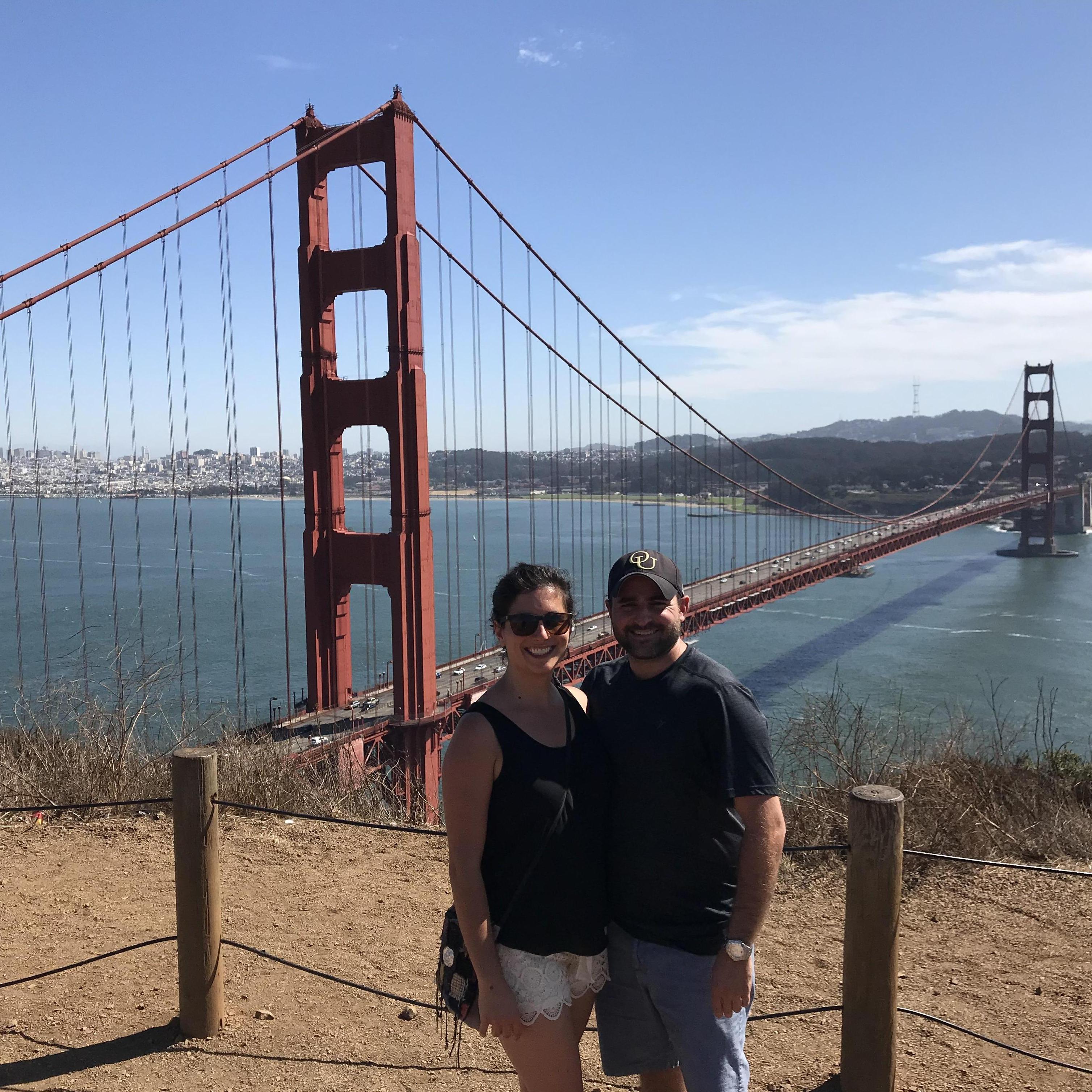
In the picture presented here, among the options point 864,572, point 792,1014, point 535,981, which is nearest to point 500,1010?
point 535,981

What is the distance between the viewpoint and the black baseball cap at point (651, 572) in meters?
1.56

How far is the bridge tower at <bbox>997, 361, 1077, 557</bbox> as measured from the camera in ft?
128

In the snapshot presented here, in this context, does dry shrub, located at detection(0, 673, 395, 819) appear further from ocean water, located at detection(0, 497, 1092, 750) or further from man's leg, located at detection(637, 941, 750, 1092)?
man's leg, located at detection(637, 941, 750, 1092)

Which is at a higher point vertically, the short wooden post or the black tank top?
the black tank top

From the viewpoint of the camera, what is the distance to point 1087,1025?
2.47 meters

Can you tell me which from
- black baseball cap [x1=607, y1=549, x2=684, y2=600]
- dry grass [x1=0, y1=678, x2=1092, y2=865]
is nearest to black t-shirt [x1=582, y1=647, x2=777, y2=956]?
black baseball cap [x1=607, y1=549, x2=684, y2=600]

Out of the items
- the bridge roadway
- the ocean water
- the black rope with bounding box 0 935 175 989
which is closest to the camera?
the black rope with bounding box 0 935 175 989

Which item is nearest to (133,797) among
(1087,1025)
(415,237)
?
(1087,1025)

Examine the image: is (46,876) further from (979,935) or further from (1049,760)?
(1049,760)

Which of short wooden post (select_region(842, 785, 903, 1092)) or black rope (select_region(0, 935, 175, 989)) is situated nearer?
short wooden post (select_region(842, 785, 903, 1092))

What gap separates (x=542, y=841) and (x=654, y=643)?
346 mm

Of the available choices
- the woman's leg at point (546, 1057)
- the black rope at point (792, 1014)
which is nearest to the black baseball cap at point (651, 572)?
the woman's leg at point (546, 1057)

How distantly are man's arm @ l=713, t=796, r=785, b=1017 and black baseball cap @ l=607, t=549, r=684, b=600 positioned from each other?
34 cm

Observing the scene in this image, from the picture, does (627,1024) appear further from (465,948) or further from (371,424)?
(371,424)
